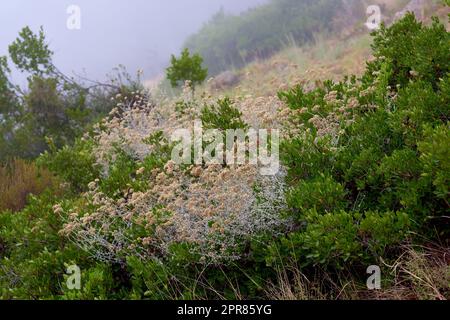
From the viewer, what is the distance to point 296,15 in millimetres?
25812

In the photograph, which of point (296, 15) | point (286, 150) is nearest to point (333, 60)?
point (296, 15)

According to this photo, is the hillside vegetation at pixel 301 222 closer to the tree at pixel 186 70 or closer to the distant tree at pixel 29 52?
the tree at pixel 186 70

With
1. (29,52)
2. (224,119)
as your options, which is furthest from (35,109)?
(224,119)

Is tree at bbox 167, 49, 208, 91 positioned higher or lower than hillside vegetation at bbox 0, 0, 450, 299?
higher

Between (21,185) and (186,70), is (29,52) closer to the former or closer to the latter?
(186,70)

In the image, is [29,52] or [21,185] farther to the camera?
[29,52]

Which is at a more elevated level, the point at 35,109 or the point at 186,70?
the point at 186,70

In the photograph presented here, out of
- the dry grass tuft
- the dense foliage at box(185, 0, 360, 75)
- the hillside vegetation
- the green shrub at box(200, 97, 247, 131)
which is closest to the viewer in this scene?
the hillside vegetation

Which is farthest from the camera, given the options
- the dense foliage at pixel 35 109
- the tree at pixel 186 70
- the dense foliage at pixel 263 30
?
the dense foliage at pixel 263 30

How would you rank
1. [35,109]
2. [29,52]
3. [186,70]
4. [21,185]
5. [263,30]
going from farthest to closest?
[263,30] → [29,52] → [35,109] → [186,70] → [21,185]

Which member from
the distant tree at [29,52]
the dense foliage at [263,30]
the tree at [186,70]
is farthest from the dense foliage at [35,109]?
the dense foliage at [263,30]

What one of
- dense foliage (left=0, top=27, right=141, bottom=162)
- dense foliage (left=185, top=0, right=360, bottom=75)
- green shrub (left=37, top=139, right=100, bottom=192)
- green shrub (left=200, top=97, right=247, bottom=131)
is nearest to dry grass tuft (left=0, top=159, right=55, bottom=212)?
green shrub (left=37, top=139, right=100, bottom=192)

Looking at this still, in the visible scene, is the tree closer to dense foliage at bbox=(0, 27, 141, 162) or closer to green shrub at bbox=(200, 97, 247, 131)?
dense foliage at bbox=(0, 27, 141, 162)

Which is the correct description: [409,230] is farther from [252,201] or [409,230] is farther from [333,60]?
[333,60]
